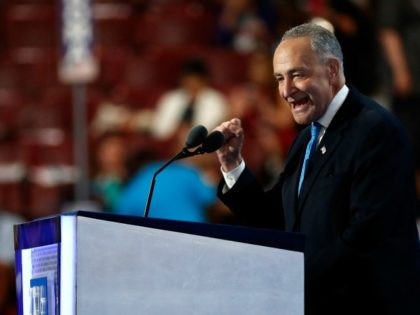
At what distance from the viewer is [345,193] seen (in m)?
3.82

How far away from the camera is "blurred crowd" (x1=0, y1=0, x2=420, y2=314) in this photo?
8.01m

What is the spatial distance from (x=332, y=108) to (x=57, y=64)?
28.2 ft

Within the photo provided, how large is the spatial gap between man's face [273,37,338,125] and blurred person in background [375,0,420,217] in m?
3.94

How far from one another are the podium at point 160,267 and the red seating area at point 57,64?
21.7ft

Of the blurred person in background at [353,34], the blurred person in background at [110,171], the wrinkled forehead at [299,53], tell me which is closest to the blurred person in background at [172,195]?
the blurred person in background at [110,171]

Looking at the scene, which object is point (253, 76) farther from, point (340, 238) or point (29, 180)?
point (340, 238)

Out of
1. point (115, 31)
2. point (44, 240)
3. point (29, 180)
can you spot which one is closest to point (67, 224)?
point (44, 240)

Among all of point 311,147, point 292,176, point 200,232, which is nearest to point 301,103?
point 311,147

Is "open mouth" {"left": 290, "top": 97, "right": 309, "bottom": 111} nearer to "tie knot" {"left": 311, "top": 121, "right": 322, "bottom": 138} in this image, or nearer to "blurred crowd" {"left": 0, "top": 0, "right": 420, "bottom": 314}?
"tie knot" {"left": 311, "top": 121, "right": 322, "bottom": 138}

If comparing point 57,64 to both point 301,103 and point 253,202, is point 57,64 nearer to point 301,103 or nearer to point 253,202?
point 253,202

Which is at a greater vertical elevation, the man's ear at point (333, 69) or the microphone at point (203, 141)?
the man's ear at point (333, 69)

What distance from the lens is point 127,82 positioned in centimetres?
1180

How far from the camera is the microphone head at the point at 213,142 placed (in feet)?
13.1

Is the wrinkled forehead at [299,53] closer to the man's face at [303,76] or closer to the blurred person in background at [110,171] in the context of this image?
the man's face at [303,76]
